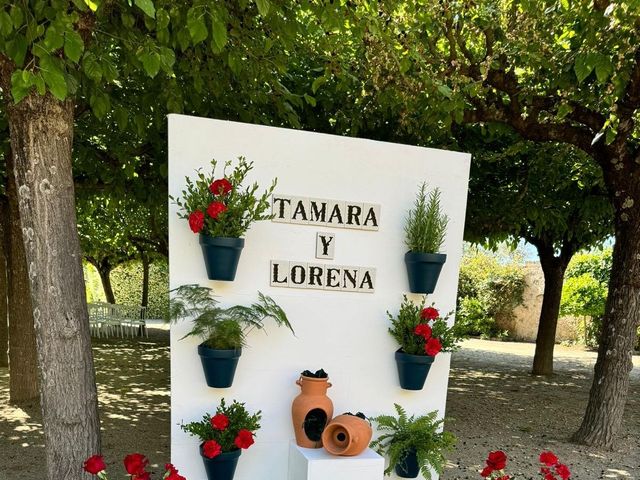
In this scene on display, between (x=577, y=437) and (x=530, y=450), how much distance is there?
549 mm

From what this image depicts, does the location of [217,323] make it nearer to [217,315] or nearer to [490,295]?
[217,315]

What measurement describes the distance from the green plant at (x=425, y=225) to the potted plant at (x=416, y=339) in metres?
0.40

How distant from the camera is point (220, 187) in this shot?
9.51 feet

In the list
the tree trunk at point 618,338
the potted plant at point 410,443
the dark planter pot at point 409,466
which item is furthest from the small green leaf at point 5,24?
the tree trunk at point 618,338

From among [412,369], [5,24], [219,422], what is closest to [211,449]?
[219,422]

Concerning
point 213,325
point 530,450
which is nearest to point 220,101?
point 213,325

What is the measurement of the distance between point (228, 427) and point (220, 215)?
1.20 meters

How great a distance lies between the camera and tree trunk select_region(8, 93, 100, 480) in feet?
8.77

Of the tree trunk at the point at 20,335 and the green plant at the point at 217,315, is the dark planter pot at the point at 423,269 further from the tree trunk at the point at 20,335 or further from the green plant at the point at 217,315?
the tree trunk at the point at 20,335

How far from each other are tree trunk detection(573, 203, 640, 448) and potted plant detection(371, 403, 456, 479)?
2.40m

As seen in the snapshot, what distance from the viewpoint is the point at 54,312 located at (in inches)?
107

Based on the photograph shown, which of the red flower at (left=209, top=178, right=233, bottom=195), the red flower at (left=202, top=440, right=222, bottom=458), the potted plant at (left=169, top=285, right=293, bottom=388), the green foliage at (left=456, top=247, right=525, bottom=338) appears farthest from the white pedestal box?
the green foliage at (left=456, top=247, right=525, bottom=338)

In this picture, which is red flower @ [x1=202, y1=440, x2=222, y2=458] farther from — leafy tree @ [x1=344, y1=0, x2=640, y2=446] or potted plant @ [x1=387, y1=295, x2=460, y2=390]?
leafy tree @ [x1=344, y1=0, x2=640, y2=446]

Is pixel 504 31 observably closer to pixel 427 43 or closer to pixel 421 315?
pixel 427 43
